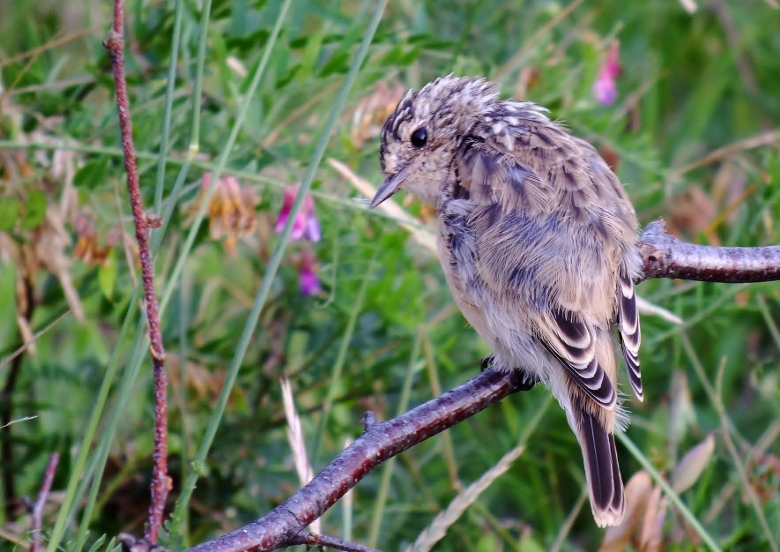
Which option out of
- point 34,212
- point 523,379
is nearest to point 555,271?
point 523,379

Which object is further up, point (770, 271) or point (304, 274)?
point (304, 274)

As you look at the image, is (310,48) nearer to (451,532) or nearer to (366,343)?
(366,343)

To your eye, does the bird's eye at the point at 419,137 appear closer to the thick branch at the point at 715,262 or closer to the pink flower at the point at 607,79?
the thick branch at the point at 715,262

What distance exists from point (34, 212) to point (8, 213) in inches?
3.3

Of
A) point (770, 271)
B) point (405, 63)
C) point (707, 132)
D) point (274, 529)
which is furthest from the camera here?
point (707, 132)

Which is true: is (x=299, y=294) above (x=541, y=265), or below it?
above

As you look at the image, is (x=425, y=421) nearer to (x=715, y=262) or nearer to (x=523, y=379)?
(x=523, y=379)

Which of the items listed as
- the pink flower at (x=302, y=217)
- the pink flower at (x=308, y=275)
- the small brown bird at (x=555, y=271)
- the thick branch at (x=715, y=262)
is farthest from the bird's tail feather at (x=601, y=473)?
the pink flower at (x=308, y=275)

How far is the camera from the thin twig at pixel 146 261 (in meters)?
1.90

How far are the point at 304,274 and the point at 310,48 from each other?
0.96m

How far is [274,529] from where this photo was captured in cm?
202

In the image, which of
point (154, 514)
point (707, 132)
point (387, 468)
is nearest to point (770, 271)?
point (387, 468)

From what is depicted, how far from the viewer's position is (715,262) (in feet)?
10.1

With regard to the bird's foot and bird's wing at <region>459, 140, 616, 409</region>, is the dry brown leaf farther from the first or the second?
the bird's foot
